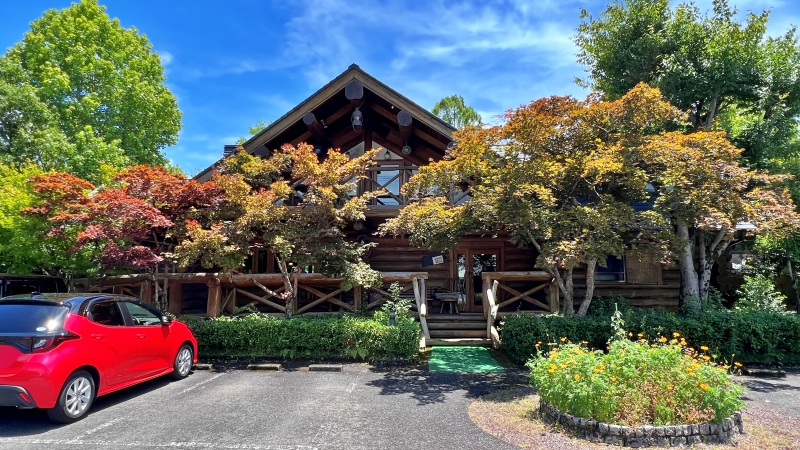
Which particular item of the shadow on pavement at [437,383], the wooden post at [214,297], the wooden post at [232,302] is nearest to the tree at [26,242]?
the wooden post at [214,297]

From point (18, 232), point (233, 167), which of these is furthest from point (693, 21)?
point (18, 232)

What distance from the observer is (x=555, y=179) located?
8188 mm

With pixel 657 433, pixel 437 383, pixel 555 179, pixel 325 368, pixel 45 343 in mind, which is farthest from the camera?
pixel 325 368

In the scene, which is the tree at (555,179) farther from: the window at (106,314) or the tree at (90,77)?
the tree at (90,77)

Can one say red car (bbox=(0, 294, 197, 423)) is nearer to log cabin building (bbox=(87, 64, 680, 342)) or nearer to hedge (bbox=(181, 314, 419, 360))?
hedge (bbox=(181, 314, 419, 360))

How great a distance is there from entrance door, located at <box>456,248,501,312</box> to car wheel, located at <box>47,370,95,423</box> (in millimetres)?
9855

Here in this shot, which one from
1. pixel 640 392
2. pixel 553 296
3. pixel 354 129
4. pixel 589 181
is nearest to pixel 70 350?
pixel 640 392

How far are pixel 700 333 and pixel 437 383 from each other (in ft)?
18.3

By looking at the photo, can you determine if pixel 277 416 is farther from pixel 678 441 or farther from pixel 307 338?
pixel 678 441

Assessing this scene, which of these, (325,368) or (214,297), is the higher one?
(214,297)

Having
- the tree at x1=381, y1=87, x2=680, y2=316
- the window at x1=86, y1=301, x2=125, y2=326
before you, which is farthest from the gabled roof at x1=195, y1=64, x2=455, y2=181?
the window at x1=86, y1=301, x2=125, y2=326

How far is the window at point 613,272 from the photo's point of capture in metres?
13.1

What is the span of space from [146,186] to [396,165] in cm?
724

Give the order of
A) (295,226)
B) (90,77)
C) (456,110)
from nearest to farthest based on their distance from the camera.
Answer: (295,226) → (90,77) → (456,110)
